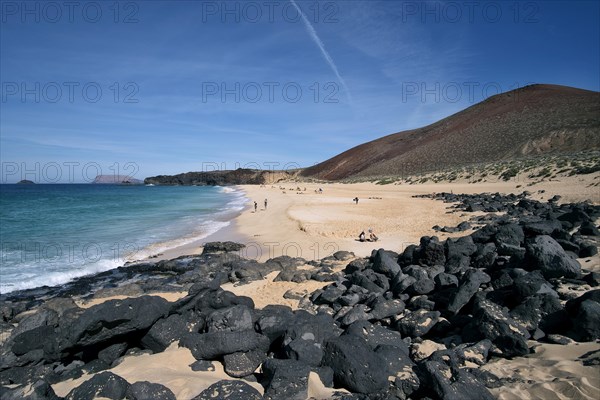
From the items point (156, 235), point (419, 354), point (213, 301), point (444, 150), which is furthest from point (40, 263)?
point (444, 150)

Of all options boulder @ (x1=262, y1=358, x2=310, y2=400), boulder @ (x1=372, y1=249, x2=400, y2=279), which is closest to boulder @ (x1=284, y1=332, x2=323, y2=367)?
boulder @ (x1=262, y1=358, x2=310, y2=400)

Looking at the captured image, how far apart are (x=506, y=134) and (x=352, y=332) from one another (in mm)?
68882

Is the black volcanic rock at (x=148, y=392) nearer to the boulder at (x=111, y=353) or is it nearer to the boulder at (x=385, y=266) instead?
the boulder at (x=111, y=353)

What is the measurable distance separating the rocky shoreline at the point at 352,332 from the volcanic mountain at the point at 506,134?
4742 cm

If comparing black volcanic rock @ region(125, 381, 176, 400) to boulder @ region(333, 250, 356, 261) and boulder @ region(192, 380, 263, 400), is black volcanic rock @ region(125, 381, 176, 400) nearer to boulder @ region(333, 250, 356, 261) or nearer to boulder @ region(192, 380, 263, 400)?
boulder @ region(192, 380, 263, 400)

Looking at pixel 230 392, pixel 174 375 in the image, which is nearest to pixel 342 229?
pixel 174 375

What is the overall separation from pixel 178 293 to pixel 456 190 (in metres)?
30.6

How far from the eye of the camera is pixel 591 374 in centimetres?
Result: 353

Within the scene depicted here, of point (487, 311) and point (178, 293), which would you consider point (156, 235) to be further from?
point (487, 311)

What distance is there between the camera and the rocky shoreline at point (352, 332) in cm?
390

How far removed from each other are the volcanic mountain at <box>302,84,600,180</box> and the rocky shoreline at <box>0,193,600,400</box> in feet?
156

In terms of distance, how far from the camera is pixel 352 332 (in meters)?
4.96

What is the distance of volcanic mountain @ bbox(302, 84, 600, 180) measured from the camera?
48.4m

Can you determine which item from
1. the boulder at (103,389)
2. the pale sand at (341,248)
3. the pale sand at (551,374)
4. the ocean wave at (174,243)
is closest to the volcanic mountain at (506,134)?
the pale sand at (341,248)
